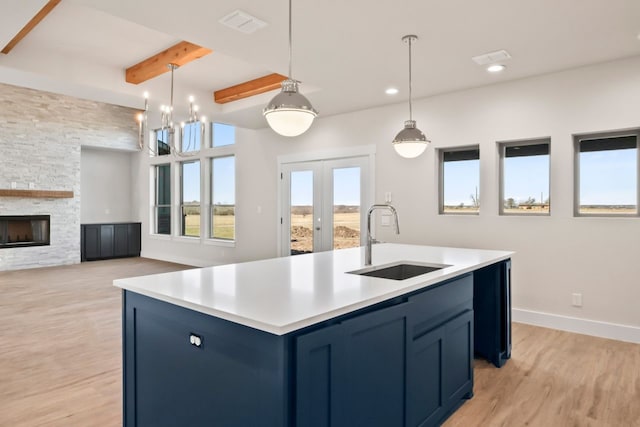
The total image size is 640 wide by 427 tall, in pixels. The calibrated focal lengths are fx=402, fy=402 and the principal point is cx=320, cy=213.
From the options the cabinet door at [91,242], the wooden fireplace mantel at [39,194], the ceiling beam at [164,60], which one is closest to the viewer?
the ceiling beam at [164,60]

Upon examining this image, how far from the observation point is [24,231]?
8188 mm

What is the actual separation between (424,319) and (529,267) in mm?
2786

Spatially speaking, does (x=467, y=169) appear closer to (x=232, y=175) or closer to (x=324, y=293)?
(x=324, y=293)

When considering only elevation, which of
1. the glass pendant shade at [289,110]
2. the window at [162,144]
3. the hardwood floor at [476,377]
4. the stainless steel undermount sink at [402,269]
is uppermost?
Result: the window at [162,144]

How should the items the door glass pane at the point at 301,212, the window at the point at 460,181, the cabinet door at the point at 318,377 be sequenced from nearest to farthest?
1. the cabinet door at the point at 318,377
2. the window at the point at 460,181
3. the door glass pane at the point at 301,212

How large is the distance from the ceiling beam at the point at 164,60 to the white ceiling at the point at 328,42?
3.1 inches

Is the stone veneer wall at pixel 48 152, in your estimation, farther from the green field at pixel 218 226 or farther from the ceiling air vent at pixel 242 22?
the ceiling air vent at pixel 242 22

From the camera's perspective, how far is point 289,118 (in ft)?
7.35

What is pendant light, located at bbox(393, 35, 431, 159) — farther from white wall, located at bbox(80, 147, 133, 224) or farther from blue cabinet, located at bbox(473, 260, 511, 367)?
white wall, located at bbox(80, 147, 133, 224)

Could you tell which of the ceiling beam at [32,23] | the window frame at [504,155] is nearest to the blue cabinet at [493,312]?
the window frame at [504,155]

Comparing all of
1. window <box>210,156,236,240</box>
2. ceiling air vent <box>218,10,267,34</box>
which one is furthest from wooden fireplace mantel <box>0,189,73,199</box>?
ceiling air vent <box>218,10,267,34</box>

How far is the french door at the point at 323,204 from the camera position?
5.73m

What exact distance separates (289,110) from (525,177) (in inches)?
131

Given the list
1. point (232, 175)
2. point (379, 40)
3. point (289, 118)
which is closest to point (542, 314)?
point (379, 40)
